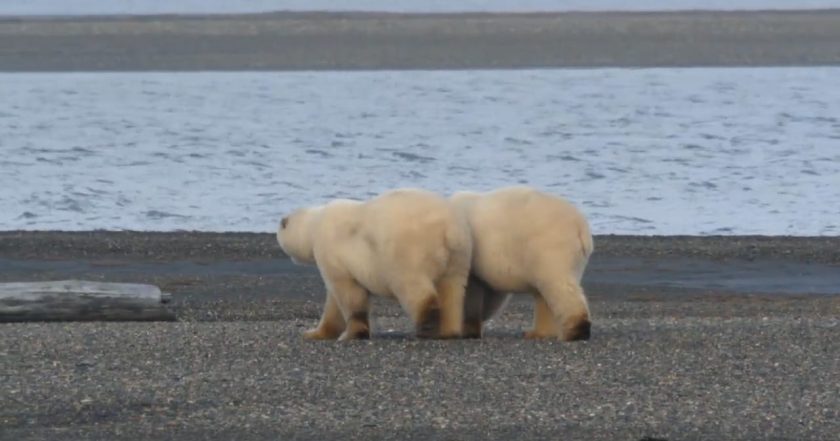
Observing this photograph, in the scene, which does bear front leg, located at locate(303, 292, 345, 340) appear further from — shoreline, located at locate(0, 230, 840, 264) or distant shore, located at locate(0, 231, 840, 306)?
shoreline, located at locate(0, 230, 840, 264)

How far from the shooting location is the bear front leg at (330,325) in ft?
28.8

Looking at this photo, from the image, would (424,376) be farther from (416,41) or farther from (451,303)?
(416,41)

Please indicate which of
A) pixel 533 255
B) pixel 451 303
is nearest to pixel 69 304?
pixel 451 303

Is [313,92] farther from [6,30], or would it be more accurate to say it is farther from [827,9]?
[827,9]

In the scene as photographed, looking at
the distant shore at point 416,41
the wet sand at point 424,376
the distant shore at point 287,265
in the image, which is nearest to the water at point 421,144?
the distant shore at point 416,41

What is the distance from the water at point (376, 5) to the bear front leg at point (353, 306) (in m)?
41.7

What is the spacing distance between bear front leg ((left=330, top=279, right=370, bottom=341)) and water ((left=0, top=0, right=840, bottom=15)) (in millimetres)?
41705

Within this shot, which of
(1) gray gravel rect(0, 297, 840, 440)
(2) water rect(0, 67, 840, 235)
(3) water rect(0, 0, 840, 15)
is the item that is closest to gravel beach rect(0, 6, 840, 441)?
(1) gray gravel rect(0, 297, 840, 440)

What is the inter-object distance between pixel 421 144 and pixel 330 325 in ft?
51.5

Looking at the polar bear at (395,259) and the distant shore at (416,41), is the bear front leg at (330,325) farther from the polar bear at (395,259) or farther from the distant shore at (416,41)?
the distant shore at (416,41)

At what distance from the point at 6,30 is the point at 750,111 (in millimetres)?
21340

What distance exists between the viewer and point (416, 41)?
4119cm

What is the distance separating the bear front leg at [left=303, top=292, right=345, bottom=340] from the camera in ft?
28.8

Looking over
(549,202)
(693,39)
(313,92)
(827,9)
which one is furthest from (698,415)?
(827,9)
